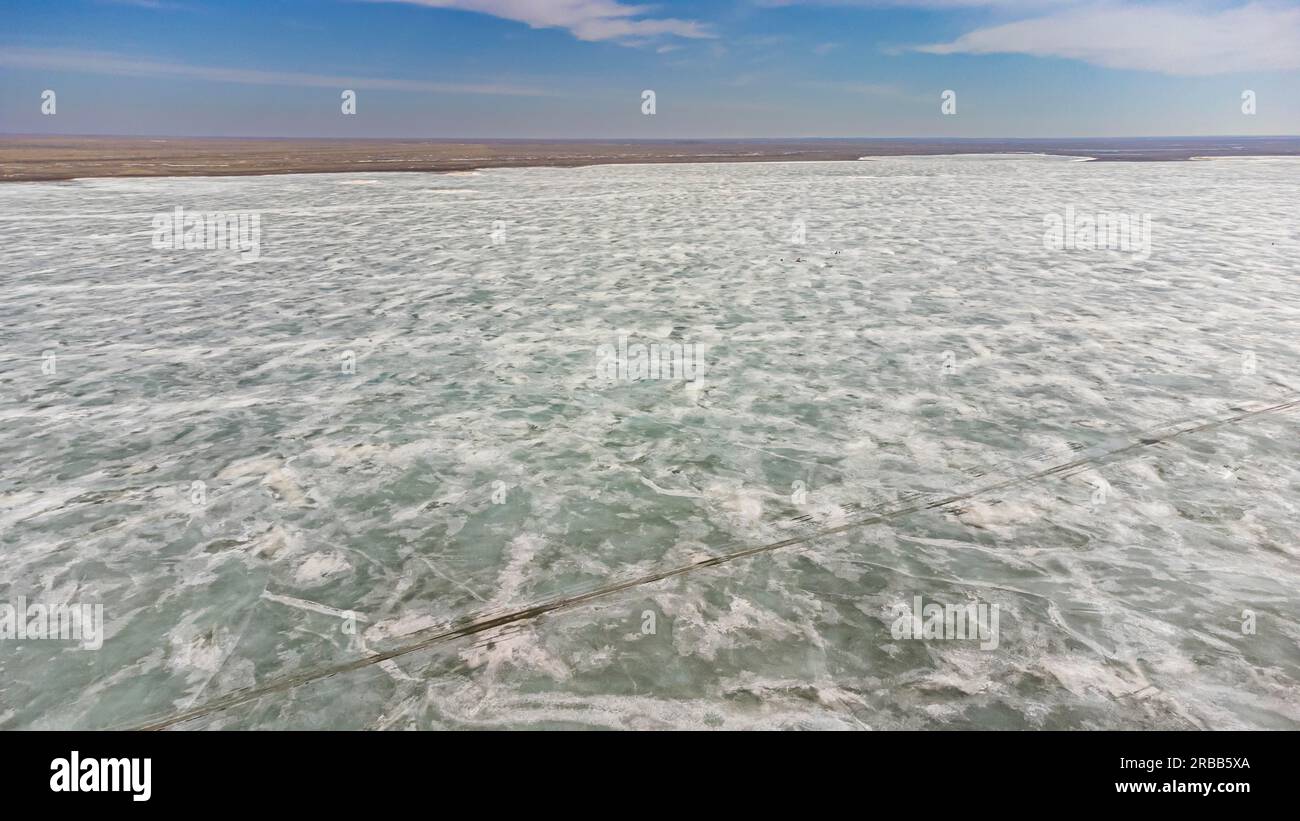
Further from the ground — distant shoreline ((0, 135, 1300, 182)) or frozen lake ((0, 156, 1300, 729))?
distant shoreline ((0, 135, 1300, 182))

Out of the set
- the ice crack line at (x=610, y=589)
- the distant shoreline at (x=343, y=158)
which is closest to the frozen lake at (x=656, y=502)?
the ice crack line at (x=610, y=589)

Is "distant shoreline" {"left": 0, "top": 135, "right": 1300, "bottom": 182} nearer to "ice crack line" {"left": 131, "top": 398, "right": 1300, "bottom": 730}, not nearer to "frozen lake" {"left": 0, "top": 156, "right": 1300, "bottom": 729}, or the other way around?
"frozen lake" {"left": 0, "top": 156, "right": 1300, "bottom": 729}

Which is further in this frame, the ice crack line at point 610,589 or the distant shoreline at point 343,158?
the distant shoreline at point 343,158

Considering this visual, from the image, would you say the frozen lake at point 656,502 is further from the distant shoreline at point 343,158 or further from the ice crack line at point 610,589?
the distant shoreline at point 343,158

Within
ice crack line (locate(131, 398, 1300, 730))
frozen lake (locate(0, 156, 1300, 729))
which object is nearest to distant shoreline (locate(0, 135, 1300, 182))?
frozen lake (locate(0, 156, 1300, 729))

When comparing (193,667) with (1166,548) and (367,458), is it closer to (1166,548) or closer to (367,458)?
(367,458)

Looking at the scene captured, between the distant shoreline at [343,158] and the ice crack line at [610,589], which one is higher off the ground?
the distant shoreline at [343,158]
